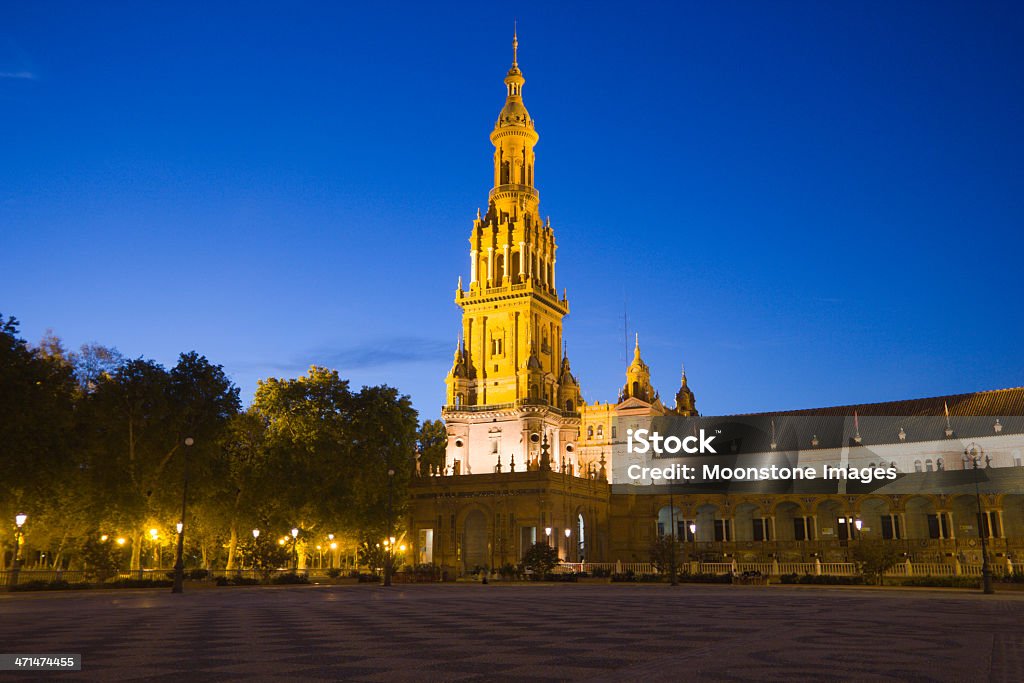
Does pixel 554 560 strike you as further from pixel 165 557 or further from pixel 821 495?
pixel 165 557

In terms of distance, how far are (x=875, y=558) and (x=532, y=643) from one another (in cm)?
3984

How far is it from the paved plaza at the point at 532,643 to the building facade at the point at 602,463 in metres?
48.8

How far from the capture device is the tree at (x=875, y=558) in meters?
49.6

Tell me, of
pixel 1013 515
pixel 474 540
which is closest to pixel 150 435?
pixel 474 540

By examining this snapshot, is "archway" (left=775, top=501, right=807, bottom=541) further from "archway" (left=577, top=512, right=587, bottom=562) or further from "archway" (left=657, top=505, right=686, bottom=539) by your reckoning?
"archway" (left=577, top=512, right=587, bottom=562)

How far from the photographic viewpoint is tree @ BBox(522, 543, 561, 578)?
198 feet

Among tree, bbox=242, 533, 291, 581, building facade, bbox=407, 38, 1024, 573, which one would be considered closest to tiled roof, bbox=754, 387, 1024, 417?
building facade, bbox=407, 38, 1024, 573

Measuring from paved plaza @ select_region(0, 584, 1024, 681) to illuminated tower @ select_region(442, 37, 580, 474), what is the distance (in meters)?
63.2

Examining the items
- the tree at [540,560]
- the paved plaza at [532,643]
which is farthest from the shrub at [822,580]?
the paved plaza at [532,643]

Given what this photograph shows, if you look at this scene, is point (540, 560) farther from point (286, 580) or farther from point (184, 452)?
point (184, 452)

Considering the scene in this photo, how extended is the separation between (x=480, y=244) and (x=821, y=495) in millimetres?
44319

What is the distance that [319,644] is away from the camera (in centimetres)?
1584

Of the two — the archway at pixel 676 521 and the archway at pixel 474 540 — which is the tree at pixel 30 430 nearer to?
the archway at pixel 474 540

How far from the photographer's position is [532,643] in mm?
15859
